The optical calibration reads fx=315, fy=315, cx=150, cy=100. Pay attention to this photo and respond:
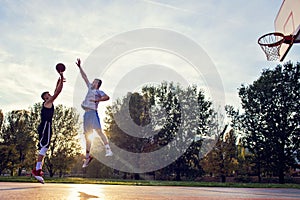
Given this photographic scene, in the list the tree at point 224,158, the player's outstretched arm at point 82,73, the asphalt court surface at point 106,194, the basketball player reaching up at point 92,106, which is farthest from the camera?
the tree at point 224,158

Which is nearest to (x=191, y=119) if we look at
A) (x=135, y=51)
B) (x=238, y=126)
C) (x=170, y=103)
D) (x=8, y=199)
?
(x=170, y=103)

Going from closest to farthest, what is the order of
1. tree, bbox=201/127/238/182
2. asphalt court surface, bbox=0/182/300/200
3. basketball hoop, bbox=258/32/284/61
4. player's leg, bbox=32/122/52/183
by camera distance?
asphalt court surface, bbox=0/182/300/200, player's leg, bbox=32/122/52/183, basketball hoop, bbox=258/32/284/61, tree, bbox=201/127/238/182

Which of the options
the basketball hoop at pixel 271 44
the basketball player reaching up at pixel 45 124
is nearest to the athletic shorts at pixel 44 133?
the basketball player reaching up at pixel 45 124

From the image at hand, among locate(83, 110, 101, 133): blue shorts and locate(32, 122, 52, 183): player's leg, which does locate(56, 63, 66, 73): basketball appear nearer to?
locate(83, 110, 101, 133): blue shorts

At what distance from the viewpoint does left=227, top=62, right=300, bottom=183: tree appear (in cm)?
3647

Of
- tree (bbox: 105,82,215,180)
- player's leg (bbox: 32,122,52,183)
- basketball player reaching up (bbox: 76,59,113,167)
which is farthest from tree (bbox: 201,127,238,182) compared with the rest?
player's leg (bbox: 32,122,52,183)

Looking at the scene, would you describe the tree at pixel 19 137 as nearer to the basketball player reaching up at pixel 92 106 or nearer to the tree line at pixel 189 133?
the tree line at pixel 189 133

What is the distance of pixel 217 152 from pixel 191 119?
10270 millimetres

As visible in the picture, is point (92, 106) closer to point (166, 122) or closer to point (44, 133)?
point (44, 133)

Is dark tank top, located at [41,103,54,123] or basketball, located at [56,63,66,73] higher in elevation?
basketball, located at [56,63,66,73]

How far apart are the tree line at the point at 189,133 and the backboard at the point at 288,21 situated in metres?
24.8

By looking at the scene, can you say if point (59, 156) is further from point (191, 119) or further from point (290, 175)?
point (290, 175)

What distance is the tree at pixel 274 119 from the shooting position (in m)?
36.5

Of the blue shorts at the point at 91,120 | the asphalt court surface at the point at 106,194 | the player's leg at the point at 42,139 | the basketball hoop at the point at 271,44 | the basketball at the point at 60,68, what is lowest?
the asphalt court surface at the point at 106,194
